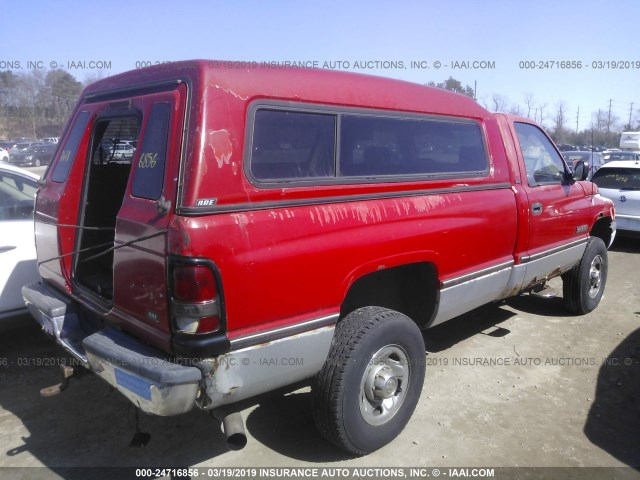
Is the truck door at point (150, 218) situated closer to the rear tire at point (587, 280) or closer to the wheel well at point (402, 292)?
the wheel well at point (402, 292)

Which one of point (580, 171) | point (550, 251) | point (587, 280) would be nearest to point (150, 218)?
point (550, 251)

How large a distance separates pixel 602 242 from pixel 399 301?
318 cm

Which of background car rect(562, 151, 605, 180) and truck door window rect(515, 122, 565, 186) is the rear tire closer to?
truck door window rect(515, 122, 565, 186)

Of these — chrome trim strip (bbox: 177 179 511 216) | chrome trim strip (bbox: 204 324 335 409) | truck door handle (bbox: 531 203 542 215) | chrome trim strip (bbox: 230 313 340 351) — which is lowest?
chrome trim strip (bbox: 204 324 335 409)

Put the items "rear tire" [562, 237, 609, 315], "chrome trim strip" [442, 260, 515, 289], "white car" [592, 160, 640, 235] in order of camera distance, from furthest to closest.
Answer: "white car" [592, 160, 640, 235], "rear tire" [562, 237, 609, 315], "chrome trim strip" [442, 260, 515, 289]

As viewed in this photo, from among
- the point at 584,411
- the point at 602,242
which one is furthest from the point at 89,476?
the point at 602,242

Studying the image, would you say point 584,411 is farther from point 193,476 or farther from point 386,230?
point 193,476

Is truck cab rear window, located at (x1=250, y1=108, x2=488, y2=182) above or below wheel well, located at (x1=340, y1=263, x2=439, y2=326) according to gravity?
above

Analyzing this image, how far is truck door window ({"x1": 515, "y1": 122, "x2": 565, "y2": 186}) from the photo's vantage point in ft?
14.4

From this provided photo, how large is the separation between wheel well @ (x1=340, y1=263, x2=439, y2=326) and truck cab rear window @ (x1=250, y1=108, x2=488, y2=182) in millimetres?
676

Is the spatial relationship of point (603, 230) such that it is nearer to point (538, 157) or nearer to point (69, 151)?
point (538, 157)

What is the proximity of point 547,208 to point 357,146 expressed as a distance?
2.26 meters

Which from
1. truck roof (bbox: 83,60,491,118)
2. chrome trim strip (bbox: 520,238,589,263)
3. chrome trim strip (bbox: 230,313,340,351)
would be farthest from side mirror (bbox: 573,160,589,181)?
chrome trim strip (bbox: 230,313,340,351)

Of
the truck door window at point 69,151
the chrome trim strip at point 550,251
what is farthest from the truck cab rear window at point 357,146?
the truck door window at point 69,151
